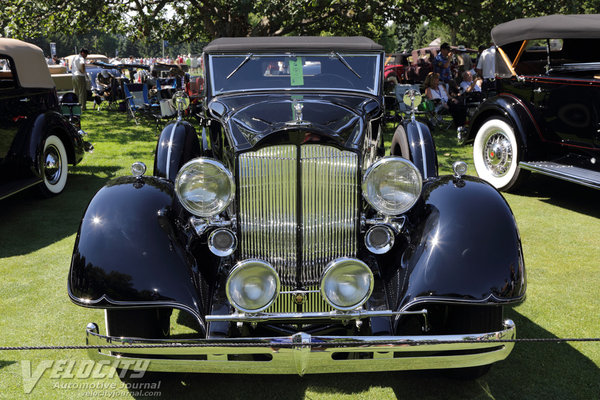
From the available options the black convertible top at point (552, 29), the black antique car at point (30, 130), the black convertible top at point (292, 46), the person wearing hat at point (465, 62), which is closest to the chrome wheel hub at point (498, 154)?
the black convertible top at point (552, 29)

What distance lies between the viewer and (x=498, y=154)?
6.54 metres

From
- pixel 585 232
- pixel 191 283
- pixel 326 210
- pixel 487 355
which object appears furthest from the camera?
pixel 585 232

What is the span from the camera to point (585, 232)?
5000mm

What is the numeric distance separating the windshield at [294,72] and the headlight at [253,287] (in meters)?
1.75

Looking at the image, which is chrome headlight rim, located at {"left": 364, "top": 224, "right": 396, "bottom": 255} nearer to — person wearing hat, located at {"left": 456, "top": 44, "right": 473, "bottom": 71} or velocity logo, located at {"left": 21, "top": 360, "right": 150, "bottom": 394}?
velocity logo, located at {"left": 21, "top": 360, "right": 150, "bottom": 394}

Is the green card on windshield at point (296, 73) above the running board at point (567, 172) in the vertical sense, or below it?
above

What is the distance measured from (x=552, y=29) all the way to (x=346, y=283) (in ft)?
16.5

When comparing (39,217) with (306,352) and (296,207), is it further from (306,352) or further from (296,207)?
(306,352)

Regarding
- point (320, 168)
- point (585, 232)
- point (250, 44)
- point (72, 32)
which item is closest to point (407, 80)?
point (72, 32)

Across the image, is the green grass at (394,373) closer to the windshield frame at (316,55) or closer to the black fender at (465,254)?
the black fender at (465,254)

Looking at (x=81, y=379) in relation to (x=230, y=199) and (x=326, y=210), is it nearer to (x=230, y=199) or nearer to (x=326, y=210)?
(x=230, y=199)

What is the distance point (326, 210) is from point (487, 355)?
1.02m

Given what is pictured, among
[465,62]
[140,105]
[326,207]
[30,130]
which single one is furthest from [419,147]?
[465,62]

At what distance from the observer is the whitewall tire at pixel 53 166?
6164mm
